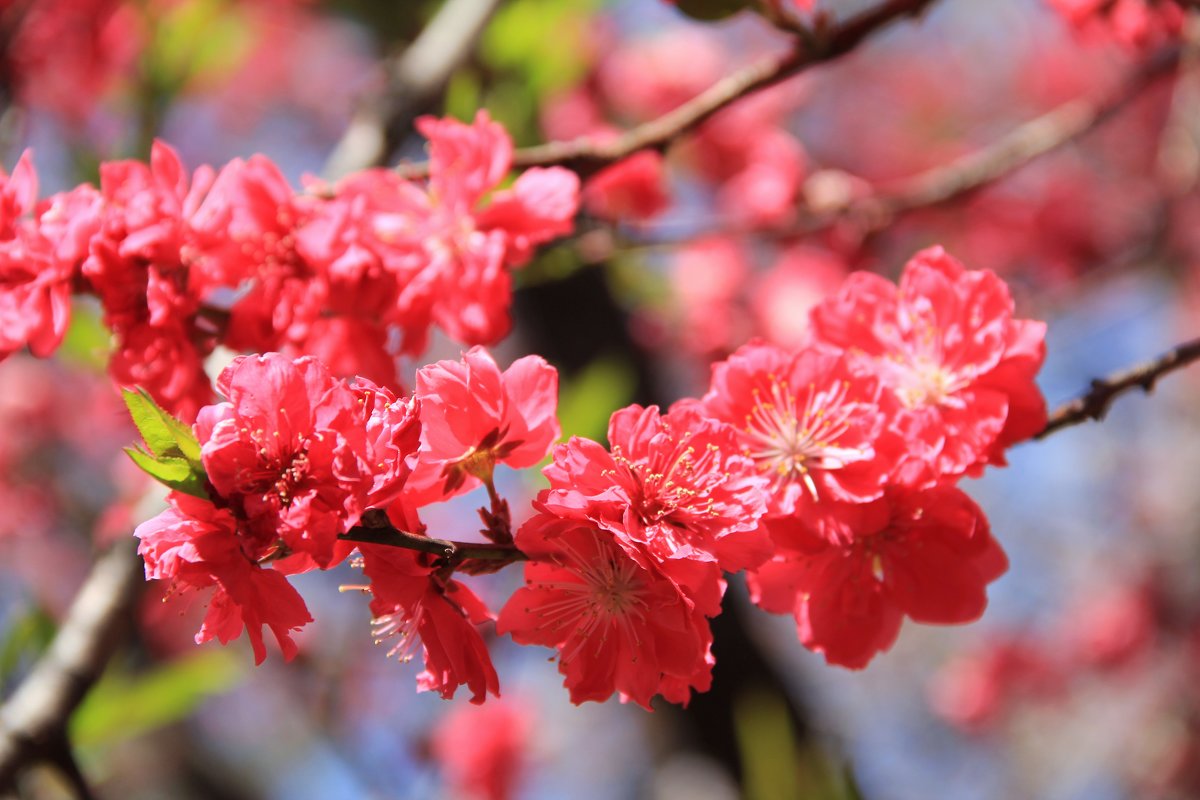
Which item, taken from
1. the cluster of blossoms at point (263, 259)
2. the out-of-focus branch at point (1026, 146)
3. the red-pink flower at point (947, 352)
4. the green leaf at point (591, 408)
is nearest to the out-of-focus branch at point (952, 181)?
the out-of-focus branch at point (1026, 146)

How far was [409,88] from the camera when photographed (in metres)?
2.04

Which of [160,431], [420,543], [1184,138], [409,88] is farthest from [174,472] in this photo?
[1184,138]

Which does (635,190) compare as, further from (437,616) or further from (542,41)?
(437,616)

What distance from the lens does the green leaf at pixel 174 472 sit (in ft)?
2.41

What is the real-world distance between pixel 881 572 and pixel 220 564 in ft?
2.07

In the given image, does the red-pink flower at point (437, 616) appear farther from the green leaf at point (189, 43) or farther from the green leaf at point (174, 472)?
the green leaf at point (189, 43)

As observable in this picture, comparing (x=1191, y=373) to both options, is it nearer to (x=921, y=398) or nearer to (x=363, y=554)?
(x=921, y=398)

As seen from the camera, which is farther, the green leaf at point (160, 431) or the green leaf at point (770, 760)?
the green leaf at point (770, 760)

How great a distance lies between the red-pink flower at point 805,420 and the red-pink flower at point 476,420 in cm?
17

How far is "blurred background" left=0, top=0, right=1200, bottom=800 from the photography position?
6.61ft

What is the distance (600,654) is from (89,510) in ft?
10.1

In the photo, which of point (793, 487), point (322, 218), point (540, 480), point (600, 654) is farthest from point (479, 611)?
point (540, 480)

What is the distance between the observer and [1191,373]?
5.05m

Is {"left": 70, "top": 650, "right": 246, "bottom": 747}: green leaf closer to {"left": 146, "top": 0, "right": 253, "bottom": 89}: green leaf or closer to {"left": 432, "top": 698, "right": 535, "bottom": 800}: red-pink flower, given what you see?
{"left": 432, "top": 698, "right": 535, "bottom": 800}: red-pink flower
